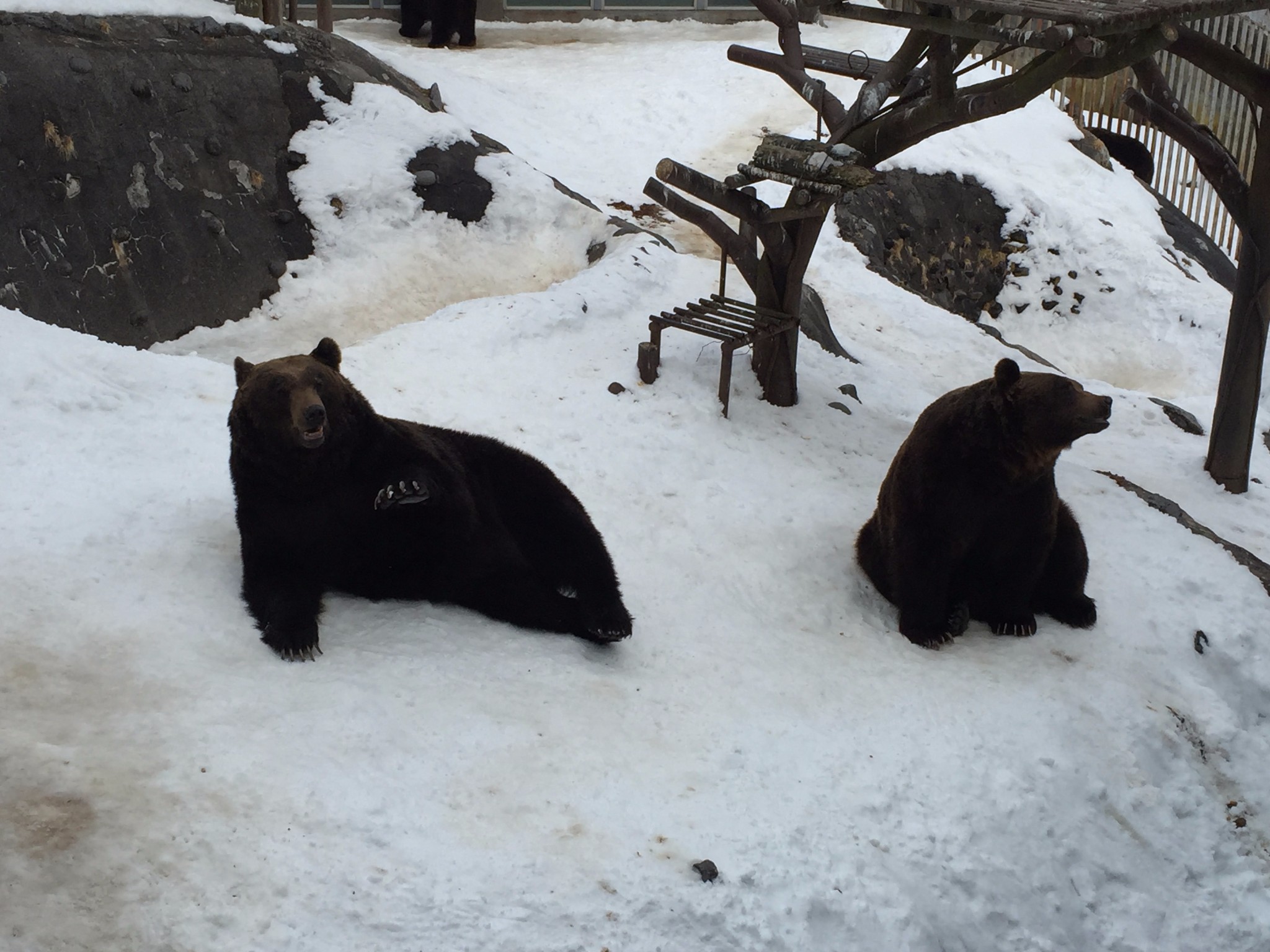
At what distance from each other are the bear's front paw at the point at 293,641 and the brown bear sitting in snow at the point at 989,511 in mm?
2612

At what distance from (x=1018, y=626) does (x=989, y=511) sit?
650 mm

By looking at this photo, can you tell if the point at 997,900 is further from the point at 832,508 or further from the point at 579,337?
the point at 579,337

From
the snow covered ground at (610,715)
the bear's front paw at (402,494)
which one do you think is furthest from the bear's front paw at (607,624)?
the bear's front paw at (402,494)

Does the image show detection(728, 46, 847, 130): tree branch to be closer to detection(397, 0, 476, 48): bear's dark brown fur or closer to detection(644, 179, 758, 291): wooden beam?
detection(644, 179, 758, 291): wooden beam

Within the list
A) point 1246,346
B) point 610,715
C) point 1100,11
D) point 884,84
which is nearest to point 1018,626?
point 610,715

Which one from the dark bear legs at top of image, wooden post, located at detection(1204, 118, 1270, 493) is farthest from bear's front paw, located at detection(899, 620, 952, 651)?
the dark bear legs at top of image

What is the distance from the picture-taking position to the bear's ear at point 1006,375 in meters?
5.17

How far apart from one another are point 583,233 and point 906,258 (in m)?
4.11

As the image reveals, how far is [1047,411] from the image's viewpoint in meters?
5.17

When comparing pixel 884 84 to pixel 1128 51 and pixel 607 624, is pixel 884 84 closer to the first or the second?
pixel 1128 51

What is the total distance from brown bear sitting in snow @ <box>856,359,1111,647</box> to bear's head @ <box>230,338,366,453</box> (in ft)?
8.19

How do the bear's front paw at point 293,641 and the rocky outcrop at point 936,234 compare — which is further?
the rocky outcrop at point 936,234

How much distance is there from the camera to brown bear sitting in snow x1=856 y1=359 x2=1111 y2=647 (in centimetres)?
520

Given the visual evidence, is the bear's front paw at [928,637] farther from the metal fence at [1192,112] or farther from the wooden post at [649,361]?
the metal fence at [1192,112]
